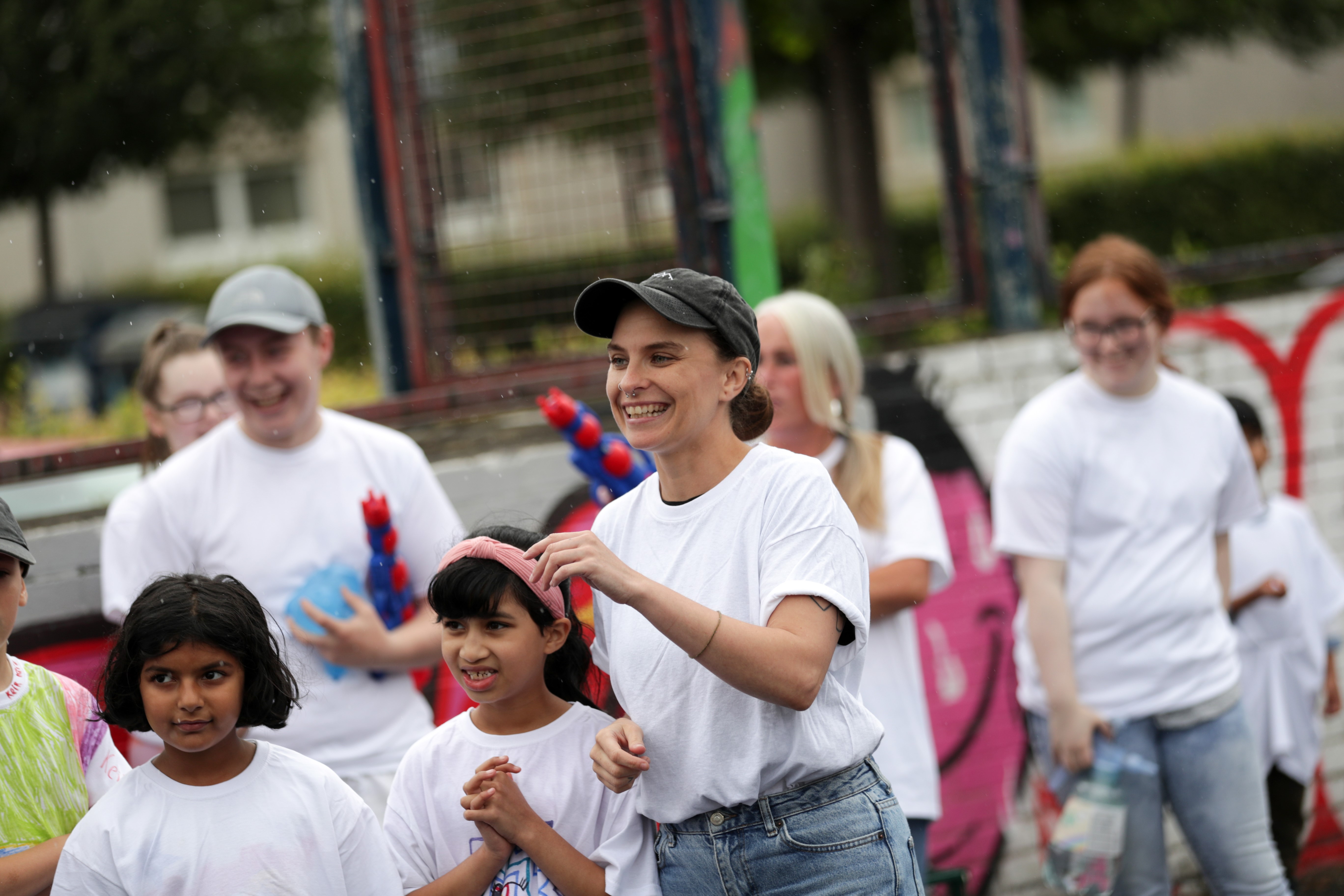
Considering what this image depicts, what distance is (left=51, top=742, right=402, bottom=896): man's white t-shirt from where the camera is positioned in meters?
2.09

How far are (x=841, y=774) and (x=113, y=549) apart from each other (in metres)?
1.84

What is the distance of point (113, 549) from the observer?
3055 millimetres

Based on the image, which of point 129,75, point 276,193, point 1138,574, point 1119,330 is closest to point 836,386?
point 1119,330

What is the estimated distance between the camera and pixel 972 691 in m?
4.68

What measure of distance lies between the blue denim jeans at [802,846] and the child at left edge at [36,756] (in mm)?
1063

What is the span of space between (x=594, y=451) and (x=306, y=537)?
2.31ft

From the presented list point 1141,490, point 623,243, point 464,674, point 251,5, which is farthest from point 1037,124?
point 464,674

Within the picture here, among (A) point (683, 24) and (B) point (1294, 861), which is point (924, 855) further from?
(A) point (683, 24)

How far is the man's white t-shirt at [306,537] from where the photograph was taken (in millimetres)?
3002

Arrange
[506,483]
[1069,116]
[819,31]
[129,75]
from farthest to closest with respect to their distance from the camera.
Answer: [1069,116]
[129,75]
[819,31]
[506,483]

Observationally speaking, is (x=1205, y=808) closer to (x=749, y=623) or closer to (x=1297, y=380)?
(x=749, y=623)

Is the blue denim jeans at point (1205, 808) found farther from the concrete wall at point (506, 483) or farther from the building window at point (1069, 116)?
the building window at point (1069, 116)

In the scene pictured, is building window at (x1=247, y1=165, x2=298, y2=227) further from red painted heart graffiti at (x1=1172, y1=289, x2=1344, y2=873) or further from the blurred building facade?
red painted heart graffiti at (x1=1172, y1=289, x2=1344, y2=873)

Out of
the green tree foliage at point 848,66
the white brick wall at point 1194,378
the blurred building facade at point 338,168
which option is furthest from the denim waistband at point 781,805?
the blurred building facade at point 338,168
